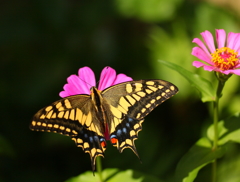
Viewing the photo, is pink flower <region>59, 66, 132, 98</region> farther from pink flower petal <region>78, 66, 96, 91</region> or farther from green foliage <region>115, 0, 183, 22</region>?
green foliage <region>115, 0, 183, 22</region>

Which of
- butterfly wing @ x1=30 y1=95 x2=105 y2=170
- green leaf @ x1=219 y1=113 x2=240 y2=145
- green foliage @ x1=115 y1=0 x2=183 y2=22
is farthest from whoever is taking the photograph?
green foliage @ x1=115 y1=0 x2=183 y2=22

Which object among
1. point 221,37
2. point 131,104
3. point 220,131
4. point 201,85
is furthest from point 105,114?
point 221,37

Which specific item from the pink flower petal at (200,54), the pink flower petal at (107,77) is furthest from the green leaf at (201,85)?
the pink flower petal at (107,77)

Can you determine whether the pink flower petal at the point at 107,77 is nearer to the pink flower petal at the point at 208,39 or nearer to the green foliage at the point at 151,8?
the pink flower petal at the point at 208,39

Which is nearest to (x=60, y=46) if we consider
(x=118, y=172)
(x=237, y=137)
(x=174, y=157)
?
(x=174, y=157)

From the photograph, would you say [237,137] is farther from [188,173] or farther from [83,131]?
[83,131]

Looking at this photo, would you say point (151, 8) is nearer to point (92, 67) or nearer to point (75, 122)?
point (92, 67)

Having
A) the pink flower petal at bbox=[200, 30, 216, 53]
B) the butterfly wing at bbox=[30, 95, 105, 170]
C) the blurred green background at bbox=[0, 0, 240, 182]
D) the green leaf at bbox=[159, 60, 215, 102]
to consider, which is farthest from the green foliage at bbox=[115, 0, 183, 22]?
the butterfly wing at bbox=[30, 95, 105, 170]
